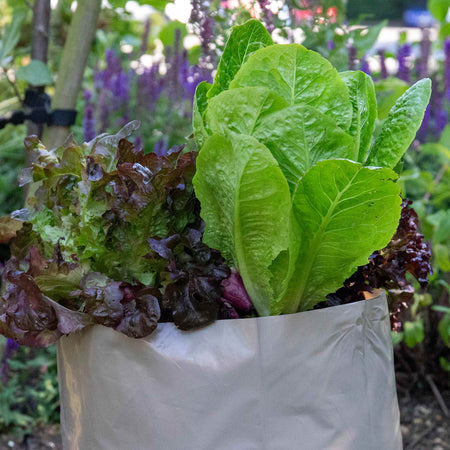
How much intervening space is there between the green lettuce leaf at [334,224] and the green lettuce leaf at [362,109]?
0.24 ft

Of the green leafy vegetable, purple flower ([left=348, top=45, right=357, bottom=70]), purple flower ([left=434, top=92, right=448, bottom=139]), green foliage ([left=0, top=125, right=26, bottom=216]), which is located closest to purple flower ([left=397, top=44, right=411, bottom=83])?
purple flower ([left=434, top=92, right=448, bottom=139])

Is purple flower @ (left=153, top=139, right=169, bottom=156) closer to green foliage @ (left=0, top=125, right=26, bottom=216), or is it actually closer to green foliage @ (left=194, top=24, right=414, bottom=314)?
green foliage @ (left=0, top=125, right=26, bottom=216)

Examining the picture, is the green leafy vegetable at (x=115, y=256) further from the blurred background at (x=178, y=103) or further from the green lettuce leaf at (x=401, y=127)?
the blurred background at (x=178, y=103)

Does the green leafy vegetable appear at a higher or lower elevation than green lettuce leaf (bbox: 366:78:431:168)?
lower

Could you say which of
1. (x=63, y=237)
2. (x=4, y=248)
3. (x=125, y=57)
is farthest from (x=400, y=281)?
(x=125, y=57)

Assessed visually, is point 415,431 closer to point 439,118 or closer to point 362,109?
point 439,118

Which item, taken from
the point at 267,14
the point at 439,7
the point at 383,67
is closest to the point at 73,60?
the point at 267,14

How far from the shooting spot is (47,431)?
5.17ft

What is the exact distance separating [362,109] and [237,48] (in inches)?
5.8

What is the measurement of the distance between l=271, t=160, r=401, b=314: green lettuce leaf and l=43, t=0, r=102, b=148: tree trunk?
2.48 feet

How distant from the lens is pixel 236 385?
1.83ft

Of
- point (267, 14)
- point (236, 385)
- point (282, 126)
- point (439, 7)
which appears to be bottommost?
point (236, 385)

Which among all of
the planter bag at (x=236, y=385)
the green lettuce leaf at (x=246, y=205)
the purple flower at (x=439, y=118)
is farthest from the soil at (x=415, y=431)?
the green lettuce leaf at (x=246, y=205)

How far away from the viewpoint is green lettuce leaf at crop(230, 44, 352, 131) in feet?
1.83
